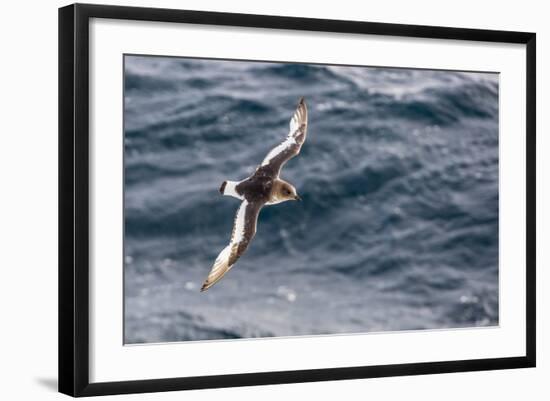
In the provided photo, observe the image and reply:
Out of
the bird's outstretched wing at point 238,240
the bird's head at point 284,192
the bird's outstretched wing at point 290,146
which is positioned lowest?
the bird's outstretched wing at point 238,240

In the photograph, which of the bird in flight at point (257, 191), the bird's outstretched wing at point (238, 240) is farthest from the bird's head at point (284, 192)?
the bird's outstretched wing at point (238, 240)

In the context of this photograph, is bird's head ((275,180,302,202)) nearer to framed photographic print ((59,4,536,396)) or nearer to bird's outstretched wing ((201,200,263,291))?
framed photographic print ((59,4,536,396))

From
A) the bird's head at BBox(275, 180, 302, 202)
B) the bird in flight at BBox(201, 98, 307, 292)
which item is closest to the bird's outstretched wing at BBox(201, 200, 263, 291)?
the bird in flight at BBox(201, 98, 307, 292)

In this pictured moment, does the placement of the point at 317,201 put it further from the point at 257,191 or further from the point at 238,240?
A: the point at 238,240

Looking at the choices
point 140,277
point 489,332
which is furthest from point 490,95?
point 140,277

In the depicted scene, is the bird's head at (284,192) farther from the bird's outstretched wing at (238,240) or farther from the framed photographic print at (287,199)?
the bird's outstretched wing at (238,240)

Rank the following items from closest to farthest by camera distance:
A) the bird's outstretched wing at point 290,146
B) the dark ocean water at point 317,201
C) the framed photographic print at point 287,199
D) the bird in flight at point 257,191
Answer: the framed photographic print at point 287,199
the dark ocean water at point 317,201
the bird in flight at point 257,191
the bird's outstretched wing at point 290,146
